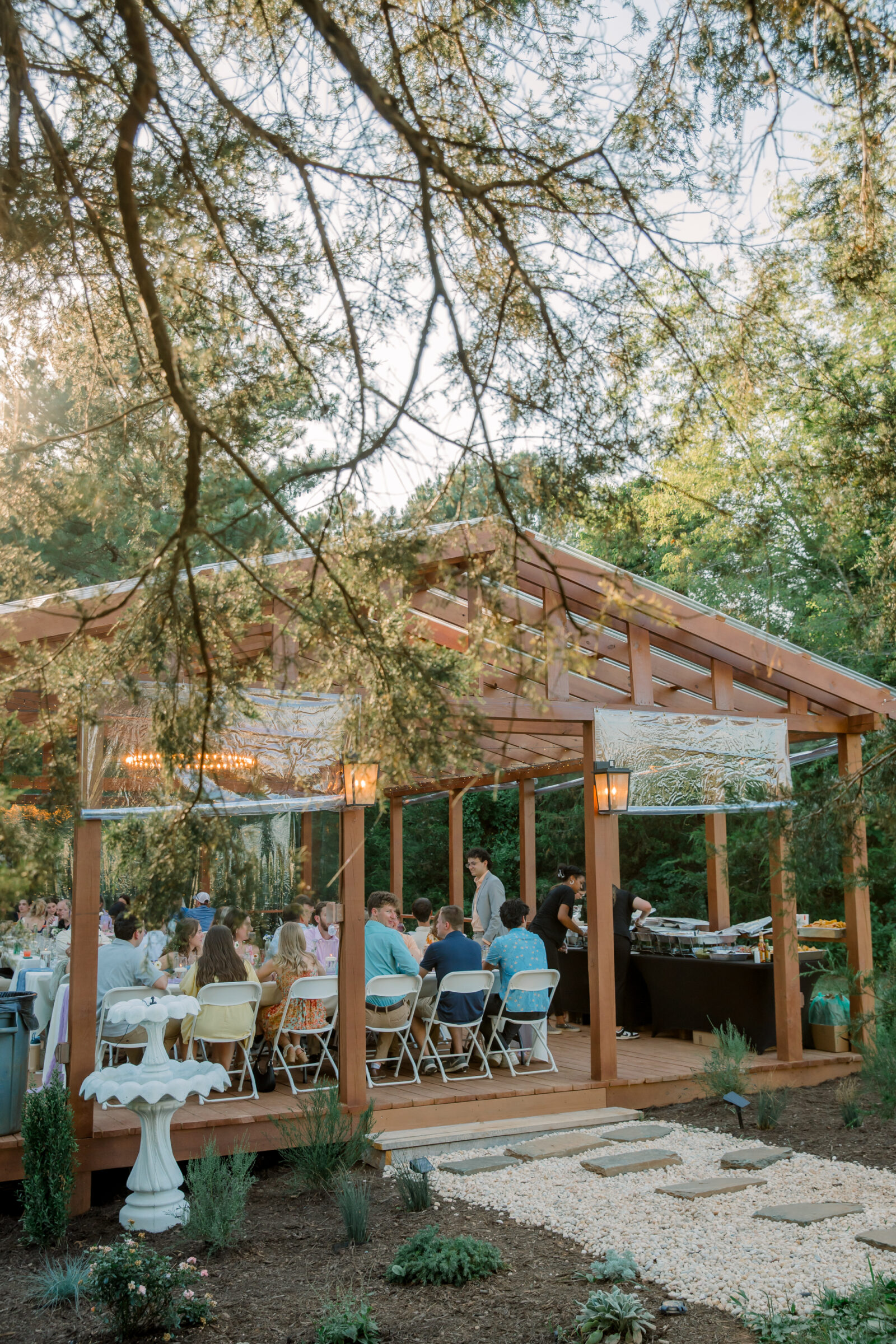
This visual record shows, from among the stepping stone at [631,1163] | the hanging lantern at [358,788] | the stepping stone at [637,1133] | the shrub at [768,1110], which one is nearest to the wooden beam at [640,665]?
the hanging lantern at [358,788]

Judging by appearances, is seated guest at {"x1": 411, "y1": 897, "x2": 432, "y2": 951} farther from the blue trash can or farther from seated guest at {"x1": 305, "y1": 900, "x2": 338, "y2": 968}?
the blue trash can

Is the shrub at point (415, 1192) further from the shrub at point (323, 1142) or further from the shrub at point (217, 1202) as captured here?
the shrub at point (217, 1202)

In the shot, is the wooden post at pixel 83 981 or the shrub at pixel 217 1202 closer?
the shrub at pixel 217 1202

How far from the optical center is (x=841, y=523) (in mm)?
4238

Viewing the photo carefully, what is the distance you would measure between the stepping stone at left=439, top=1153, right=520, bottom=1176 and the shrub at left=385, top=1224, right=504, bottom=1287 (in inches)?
54.9

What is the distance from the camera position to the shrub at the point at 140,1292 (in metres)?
4.09

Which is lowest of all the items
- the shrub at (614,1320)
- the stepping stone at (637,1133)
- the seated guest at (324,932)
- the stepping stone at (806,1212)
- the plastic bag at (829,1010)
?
the stepping stone at (637,1133)

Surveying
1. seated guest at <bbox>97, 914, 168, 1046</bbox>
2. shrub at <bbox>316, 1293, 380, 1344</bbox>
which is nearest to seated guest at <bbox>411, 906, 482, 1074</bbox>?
seated guest at <bbox>97, 914, 168, 1046</bbox>

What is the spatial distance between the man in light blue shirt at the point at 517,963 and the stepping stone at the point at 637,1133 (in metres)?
1.09

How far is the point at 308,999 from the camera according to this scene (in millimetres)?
7035

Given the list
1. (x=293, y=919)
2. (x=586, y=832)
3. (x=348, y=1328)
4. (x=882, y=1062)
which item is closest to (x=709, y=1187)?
(x=882, y=1062)

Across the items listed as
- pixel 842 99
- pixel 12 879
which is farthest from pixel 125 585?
pixel 842 99

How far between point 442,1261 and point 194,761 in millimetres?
2529

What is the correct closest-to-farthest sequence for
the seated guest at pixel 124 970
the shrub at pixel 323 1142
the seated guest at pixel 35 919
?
1. the shrub at pixel 323 1142
2. the seated guest at pixel 124 970
3. the seated guest at pixel 35 919
